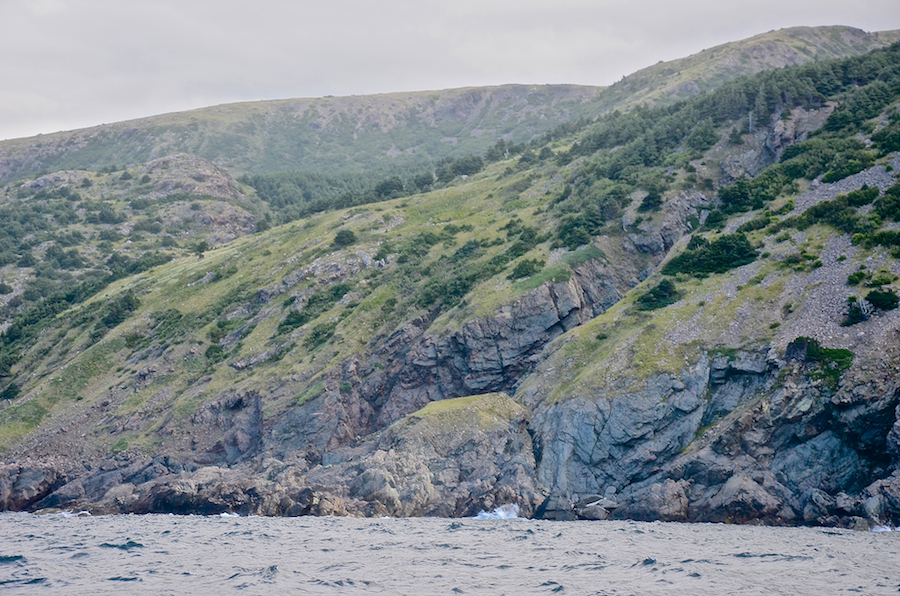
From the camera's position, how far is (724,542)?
30344 mm

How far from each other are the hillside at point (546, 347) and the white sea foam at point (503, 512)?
710mm

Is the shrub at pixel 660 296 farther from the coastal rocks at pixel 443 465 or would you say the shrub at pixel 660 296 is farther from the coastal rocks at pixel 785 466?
the coastal rocks at pixel 443 465

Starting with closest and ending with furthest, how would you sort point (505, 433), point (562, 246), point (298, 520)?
point (298, 520), point (505, 433), point (562, 246)

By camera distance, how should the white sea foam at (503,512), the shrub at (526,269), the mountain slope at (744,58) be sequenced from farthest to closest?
the mountain slope at (744,58)
the shrub at (526,269)
the white sea foam at (503,512)

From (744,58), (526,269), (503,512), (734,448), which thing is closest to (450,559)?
(503,512)

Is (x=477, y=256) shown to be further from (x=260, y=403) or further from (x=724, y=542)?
(x=724, y=542)

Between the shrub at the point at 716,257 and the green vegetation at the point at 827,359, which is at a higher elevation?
the shrub at the point at 716,257

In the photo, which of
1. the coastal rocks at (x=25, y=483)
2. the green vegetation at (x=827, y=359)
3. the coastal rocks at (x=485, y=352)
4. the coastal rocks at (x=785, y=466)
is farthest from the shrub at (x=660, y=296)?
the coastal rocks at (x=25, y=483)

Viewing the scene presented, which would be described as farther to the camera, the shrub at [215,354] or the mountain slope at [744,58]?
the mountain slope at [744,58]

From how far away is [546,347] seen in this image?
56688 millimetres

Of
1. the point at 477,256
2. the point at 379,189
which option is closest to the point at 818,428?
the point at 477,256

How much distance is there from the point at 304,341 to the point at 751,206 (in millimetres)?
43713

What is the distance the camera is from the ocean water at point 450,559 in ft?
75.6

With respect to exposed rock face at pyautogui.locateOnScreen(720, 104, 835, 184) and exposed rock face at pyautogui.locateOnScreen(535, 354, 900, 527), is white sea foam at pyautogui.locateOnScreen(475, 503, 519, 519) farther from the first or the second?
exposed rock face at pyautogui.locateOnScreen(720, 104, 835, 184)
